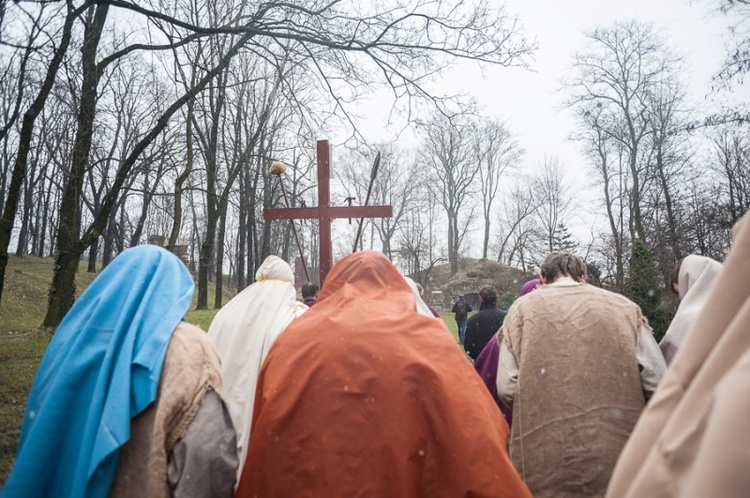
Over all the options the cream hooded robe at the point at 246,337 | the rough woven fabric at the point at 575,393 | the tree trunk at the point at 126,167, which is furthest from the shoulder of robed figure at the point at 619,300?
the tree trunk at the point at 126,167

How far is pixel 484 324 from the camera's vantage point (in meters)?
6.10

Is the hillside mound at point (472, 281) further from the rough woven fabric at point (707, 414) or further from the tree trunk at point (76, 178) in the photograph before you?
the rough woven fabric at point (707, 414)

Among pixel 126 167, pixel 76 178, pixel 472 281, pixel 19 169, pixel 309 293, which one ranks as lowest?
Answer: pixel 472 281

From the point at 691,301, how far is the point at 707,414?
2983 millimetres

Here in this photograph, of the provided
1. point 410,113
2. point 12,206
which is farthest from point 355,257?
point 12,206

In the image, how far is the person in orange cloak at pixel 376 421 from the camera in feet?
6.31

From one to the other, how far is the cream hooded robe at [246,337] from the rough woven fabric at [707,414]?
9.94 feet

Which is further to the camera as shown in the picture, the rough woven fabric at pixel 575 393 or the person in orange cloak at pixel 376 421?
the rough woven fabric at pixel 575 393

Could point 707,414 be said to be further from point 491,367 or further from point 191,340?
point 491,367

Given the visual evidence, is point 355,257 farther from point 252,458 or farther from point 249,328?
point 249,328

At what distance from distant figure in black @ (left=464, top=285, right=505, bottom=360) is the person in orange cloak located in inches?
156

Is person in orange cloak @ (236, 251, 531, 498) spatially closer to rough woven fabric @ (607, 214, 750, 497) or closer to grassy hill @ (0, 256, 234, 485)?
rough woven fabric @ (607, 214, 750, 497)

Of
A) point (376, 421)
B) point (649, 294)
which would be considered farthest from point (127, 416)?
point (649, 294)

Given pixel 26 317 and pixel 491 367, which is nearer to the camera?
pixel 491 367
